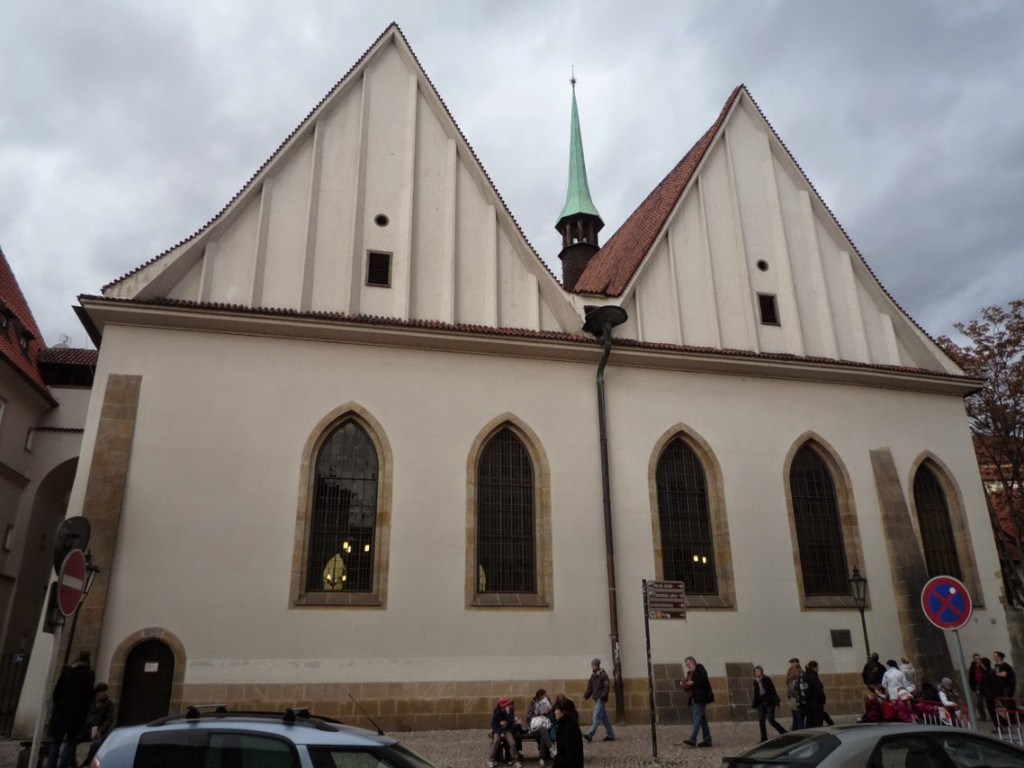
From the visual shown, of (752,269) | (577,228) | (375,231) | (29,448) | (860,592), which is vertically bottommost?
(860,592)

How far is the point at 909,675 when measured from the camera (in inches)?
516

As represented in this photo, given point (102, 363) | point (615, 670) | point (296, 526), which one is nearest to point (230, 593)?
point (296, 526)

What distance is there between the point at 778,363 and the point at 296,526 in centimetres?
1111

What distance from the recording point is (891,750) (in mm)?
5539

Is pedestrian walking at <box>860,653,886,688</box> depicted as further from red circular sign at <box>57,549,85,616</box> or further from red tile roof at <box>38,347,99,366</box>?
red tile roof at <box>38,347,99,366</box>

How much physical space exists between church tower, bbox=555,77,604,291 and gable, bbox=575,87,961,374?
402 inches

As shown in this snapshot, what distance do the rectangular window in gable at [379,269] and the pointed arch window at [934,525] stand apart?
13.3 meters

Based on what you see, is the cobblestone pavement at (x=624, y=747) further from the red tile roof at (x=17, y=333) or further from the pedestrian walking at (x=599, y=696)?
the red tile roof at (x=17, y=333)

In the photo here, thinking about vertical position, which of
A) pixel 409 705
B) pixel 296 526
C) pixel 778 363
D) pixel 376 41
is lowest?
pixel 409 705

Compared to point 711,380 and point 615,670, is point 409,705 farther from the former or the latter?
point 711,380

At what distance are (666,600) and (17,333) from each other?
19873 millimetres

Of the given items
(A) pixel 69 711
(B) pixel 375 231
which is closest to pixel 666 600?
(A) pixel 69 711

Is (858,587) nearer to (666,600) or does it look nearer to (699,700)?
(699,700)

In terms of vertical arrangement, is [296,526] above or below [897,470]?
below
